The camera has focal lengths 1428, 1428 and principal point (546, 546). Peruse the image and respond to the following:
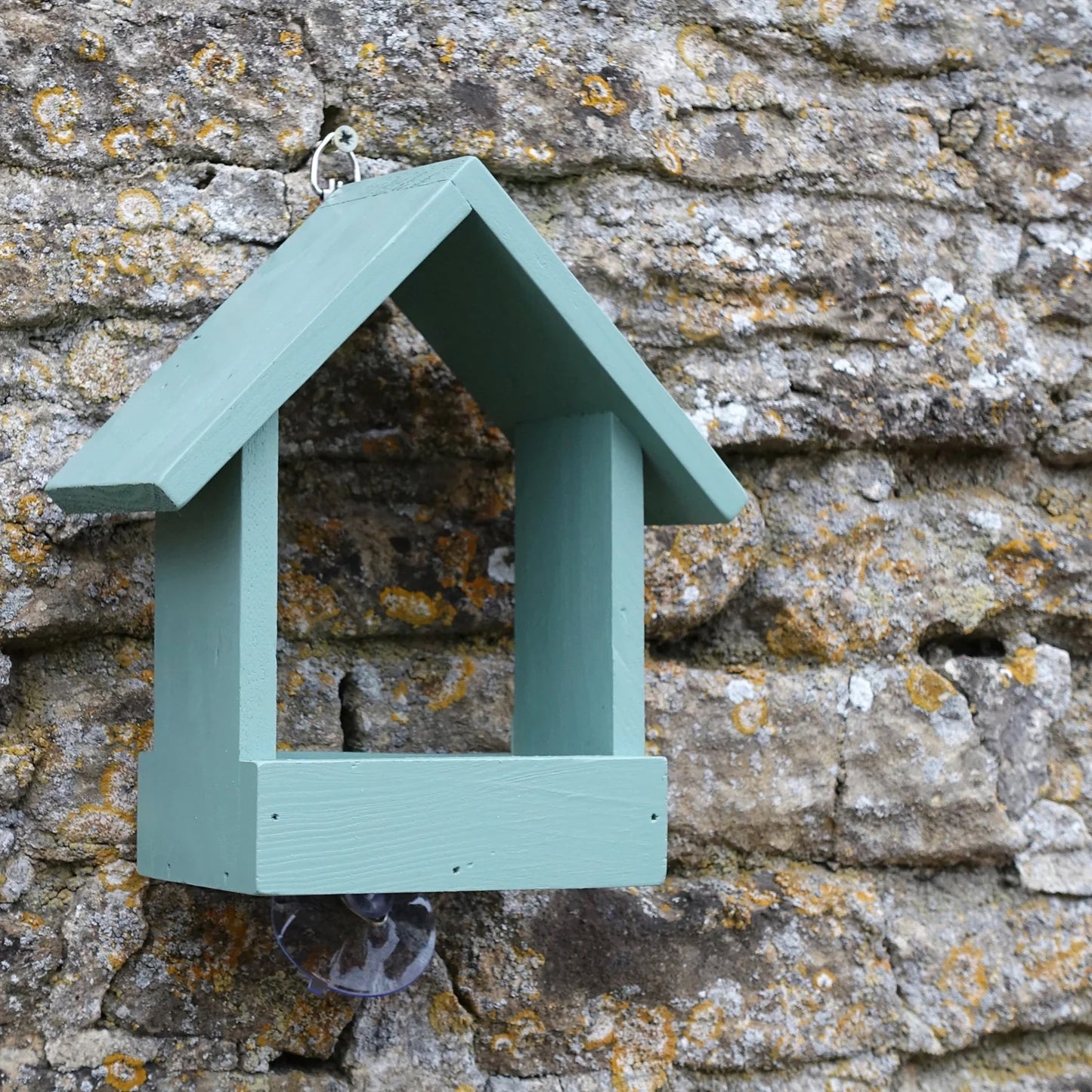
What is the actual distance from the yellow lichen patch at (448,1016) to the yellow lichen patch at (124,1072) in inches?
12.8

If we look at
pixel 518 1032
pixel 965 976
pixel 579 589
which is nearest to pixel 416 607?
pixel 579 589

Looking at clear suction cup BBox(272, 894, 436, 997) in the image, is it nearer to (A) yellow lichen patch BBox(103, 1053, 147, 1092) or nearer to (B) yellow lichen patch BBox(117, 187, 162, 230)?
(A) yellow lichen patch BBox(103, 1053, 147, 1092)

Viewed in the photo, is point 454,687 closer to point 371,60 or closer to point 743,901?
point 743,901

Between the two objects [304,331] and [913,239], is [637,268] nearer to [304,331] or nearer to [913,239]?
[913,239]

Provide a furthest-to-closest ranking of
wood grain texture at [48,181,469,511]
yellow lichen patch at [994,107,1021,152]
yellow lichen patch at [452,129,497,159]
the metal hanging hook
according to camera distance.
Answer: yellow lichen patch at [994,107,1021,152] → yellow lichen patch at [452,129,497,159] → the metal hanging hook → wood grain texture at [48,181,469,511]

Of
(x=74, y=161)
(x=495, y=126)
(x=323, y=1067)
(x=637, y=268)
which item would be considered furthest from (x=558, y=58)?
(x=323, y=1067)

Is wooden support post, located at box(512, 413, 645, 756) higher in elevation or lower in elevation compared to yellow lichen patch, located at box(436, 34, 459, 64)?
lower

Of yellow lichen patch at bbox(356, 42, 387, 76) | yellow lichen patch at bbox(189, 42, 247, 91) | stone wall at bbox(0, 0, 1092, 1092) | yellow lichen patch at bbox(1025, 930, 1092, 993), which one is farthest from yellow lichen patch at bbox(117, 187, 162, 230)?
yellow lichen patch at bbox(1025, 930, 1092, 993)

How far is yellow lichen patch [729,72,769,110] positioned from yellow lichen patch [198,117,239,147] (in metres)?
0.65

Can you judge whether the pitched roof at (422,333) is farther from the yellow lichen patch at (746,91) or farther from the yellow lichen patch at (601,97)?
the yellow lichen patch at (746,91)

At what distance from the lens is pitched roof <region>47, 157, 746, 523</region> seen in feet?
4.23

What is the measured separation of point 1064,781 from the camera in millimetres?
1926

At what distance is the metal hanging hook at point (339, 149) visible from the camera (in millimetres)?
1631

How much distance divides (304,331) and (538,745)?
542 millimetres
